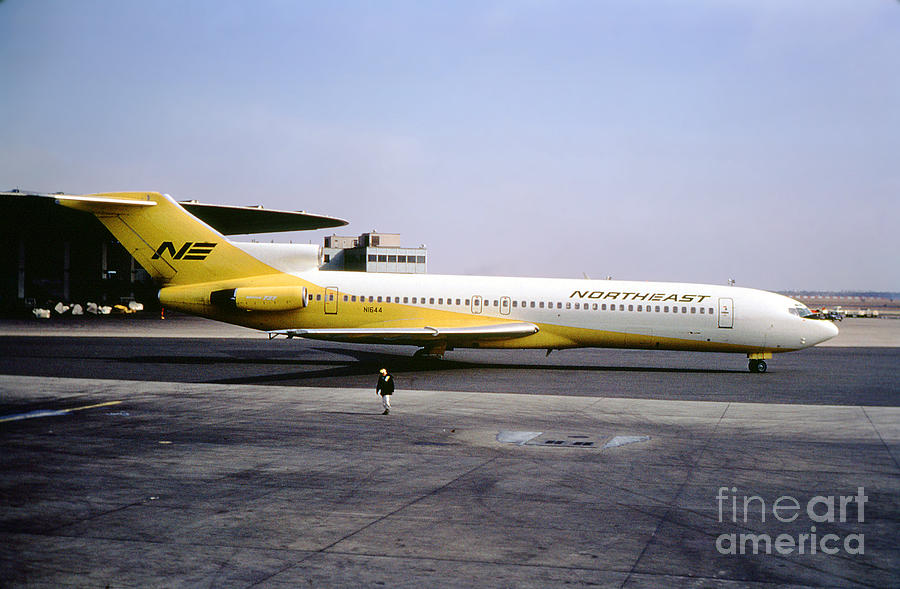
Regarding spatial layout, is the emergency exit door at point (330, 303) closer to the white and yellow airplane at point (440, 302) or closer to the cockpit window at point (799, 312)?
the white and yellow airplane at point (440, 302)

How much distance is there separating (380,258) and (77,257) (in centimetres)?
3227

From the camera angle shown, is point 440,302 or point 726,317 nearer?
point 726,317

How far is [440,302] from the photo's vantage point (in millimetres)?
30828

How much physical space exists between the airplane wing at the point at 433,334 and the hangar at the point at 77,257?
38.8m

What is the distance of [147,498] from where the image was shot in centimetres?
1077

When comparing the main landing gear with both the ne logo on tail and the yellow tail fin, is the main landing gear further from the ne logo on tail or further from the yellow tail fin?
the ne logo on tail

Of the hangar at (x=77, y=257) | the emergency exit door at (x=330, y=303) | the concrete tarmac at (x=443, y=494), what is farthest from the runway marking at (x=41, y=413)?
the hangar at (x=77, y=257)

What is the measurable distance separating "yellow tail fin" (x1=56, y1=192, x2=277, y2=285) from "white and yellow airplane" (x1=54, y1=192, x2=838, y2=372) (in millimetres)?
43

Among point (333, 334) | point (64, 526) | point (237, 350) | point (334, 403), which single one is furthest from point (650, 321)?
point (64, 526)

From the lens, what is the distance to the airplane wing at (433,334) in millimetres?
28500

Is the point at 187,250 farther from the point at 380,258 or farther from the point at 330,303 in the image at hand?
the point at 380,258

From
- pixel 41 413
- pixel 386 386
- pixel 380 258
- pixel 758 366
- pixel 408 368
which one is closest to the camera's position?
pixel 41 413

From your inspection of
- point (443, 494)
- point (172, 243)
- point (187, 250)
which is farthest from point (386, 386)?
point (172, 243)

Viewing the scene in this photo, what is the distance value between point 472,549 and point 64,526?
5289mm
